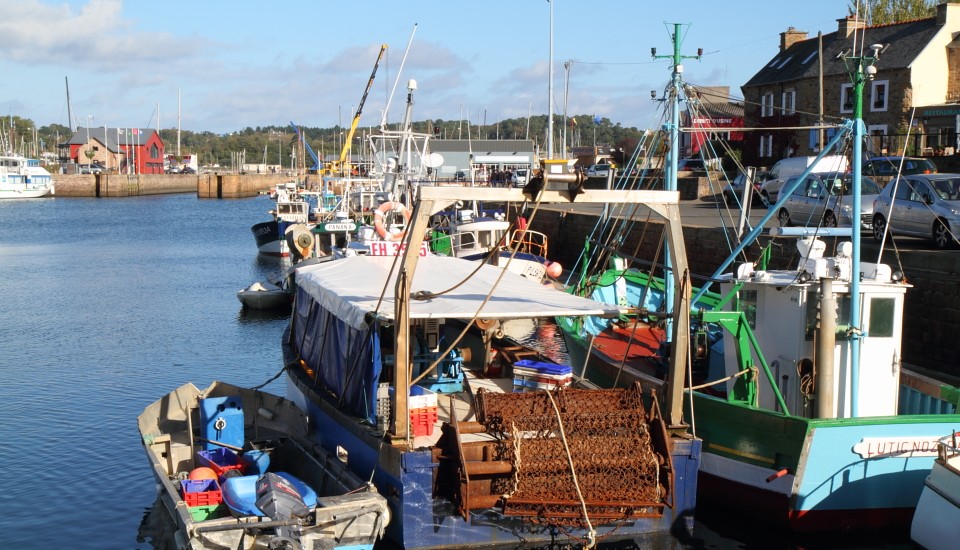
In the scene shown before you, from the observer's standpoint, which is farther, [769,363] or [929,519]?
[769,363]

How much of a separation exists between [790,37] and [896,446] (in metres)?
47.3

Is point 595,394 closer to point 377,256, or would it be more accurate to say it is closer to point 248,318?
point 377,256

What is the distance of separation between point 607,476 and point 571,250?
27.3 meters

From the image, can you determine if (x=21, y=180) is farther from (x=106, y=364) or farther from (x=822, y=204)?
(x=822, y=204)

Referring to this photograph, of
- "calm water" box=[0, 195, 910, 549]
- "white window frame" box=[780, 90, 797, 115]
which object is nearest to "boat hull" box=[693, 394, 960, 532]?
"calm water" box=[0, 195, 910, 549]

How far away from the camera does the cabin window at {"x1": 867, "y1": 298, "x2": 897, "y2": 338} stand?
12352 mm

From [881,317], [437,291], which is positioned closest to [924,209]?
[881,317]

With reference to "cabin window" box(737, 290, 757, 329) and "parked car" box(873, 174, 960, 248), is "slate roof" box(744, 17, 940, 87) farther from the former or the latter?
"cabin window" box(737, 290, 757, 329)

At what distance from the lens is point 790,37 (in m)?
54.3

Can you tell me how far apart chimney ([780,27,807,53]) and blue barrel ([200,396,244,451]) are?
48.0 meters

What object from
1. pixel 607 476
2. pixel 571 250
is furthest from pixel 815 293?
pixel 571 250

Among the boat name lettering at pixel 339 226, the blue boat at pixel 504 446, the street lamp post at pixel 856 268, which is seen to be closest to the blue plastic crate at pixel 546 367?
the blue boat at pixel 504 446

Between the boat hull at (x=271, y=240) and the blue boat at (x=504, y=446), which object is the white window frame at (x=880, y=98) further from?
the blue boat at (x=504, y=446)

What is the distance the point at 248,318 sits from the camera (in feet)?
98.6
